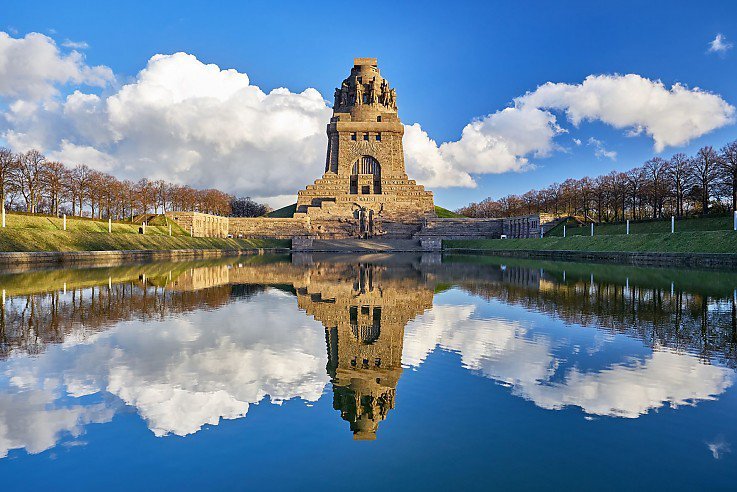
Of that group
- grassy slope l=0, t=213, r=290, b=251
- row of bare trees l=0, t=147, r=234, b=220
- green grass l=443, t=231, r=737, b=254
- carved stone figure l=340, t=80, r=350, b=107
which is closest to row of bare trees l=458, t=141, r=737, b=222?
green grass l=443, t=231, r=737, b=254

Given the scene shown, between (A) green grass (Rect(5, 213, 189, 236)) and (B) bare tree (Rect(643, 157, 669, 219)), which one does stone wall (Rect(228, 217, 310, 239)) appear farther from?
(B) bare tree (Rect(643, 157, 669, 219))

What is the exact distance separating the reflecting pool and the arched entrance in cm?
7629

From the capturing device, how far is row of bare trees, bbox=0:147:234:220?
55.5 meters

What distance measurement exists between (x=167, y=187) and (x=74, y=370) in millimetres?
93431

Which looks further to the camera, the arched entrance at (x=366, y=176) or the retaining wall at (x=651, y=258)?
the arched entrance at (x=366, y=176)

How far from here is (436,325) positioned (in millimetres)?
10805

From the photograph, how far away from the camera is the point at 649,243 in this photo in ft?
120

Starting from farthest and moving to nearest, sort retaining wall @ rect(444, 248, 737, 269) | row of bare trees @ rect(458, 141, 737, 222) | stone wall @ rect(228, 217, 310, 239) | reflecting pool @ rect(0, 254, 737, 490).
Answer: stone wall @ rect(228, 217, 310, 239), row of bare trees @ rect(458, 141, 737, 222), retaining wall @ rect(444, 248, 737, 269), reflecting pool @ rect(0, 254, 737, 490)

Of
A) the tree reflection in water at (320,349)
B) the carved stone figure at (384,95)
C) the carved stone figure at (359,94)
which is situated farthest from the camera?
the carved stone figure at (384,95)

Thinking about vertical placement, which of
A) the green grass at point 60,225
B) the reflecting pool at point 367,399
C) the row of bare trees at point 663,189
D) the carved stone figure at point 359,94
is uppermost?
the carved stone figure at point 359,94

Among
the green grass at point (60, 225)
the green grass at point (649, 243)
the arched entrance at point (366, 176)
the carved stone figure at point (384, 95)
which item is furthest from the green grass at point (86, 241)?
the carved stone figure at point (384, 95)

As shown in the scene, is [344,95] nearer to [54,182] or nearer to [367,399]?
[54,182]

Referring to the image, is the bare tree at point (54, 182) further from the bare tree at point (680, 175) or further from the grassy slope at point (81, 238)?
the bare tree at point (680, 175)

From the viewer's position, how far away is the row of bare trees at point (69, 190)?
55.5 m
